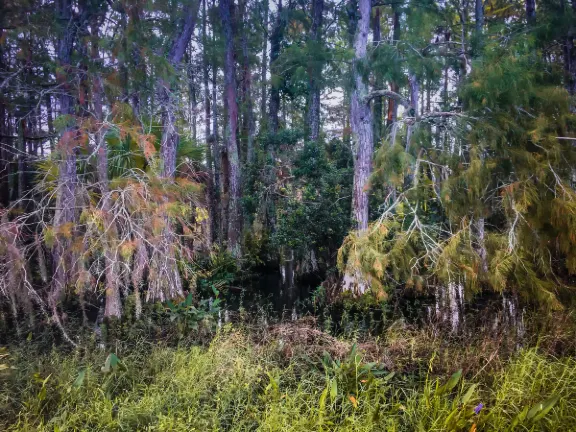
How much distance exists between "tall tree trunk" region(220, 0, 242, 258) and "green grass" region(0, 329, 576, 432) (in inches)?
218

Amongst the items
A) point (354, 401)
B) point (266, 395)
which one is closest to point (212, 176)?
point (266, 395)

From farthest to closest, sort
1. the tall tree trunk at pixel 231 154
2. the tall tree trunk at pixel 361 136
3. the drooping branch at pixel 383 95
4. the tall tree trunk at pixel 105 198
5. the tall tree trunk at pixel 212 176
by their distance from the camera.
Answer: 1. the tall tree trunk at pixel 212 176
2. the tall tree trunk at pixel 231 154
3. the tall tree trunk at pixel 361 136
4. the drooping branch at pixel 383 95
5. the tall tree trunk at pixel 105 198

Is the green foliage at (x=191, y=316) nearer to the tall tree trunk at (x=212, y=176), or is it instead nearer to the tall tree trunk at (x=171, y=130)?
the tall tree trunk at (x=171, y=130)

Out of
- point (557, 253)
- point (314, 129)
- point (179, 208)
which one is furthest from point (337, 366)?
point (314, 129)

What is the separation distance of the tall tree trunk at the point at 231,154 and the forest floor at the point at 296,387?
16.8 ft

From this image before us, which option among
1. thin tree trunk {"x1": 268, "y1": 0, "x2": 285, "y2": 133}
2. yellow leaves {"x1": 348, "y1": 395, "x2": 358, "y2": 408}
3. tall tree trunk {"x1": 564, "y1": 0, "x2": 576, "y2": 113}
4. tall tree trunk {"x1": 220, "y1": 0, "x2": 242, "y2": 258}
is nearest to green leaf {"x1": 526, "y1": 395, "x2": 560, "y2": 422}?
yellow leaves {"x1": 348, "y1": 395, "x2": 358, "y2": 408}

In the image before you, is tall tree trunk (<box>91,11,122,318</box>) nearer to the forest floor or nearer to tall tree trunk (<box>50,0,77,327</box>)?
tall tree trunk (<box>50,0,77,327</box>)

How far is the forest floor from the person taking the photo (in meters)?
2.72

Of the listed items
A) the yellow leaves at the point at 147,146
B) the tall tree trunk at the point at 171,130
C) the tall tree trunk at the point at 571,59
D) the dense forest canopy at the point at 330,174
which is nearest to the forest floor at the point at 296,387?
the dense forest canopy at the point at 330,174

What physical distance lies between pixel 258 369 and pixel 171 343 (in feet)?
4.67

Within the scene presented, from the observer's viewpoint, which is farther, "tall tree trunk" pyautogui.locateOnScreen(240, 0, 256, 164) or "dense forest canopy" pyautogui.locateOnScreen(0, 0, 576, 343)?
"tall tree trunk" pyautogui.locateOnScreen(240, 0, 256, 164)

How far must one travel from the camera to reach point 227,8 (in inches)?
369

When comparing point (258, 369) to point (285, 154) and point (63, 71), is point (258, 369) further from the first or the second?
point (285, 154)

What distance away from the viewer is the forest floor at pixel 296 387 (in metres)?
2.72
